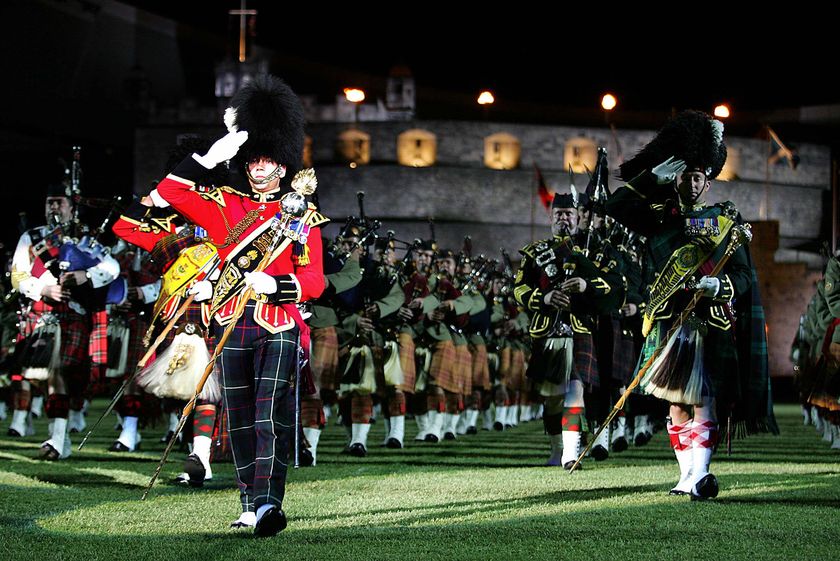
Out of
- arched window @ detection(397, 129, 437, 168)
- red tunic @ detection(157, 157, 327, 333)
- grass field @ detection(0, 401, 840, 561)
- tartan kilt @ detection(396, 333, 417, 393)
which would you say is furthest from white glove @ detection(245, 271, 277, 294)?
arched window @ detection(397, 129, 437, 168)

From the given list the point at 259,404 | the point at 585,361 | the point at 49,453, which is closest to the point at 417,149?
the point at 585,361

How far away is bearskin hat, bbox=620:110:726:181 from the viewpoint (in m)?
8.58

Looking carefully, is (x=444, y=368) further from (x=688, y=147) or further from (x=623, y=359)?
(x=688, y=147)

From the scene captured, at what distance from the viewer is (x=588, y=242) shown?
1197 cm

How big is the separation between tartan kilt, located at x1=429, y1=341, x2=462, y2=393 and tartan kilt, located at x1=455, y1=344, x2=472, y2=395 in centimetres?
10

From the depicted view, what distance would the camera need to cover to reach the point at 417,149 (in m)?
61.6

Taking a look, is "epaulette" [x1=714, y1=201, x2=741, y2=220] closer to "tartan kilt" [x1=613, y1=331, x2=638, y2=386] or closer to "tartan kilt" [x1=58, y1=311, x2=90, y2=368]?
"tartan kilt" [x1=613, y1=331, x2=638, y2=386]

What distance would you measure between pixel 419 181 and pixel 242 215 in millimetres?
54304

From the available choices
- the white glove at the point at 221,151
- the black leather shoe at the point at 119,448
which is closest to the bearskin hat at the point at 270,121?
the white glove at the point at 221,151

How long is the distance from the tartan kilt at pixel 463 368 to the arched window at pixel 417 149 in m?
44.6

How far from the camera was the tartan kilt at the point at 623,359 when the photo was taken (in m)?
12.1

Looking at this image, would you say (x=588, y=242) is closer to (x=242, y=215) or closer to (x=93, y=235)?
(x=93, y=235)

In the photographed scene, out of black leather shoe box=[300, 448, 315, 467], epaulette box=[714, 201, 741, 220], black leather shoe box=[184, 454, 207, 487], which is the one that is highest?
epaulette box=[714, 201, 741, 220]

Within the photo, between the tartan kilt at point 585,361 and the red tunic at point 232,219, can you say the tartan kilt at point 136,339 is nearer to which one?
the tartan kilt at point 585,361
